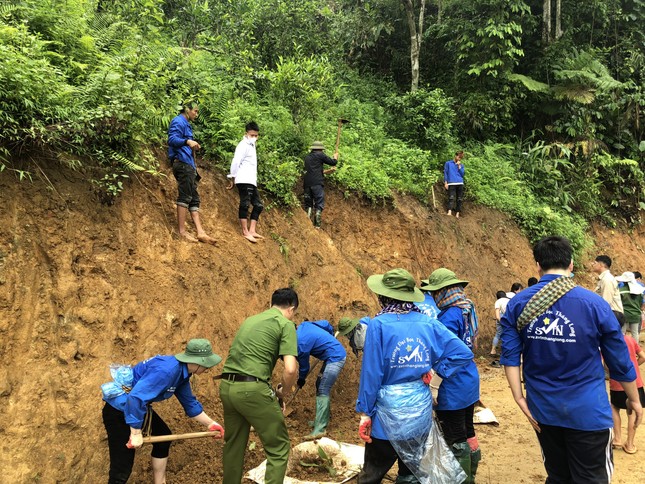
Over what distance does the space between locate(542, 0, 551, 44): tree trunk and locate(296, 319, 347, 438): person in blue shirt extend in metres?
15.3

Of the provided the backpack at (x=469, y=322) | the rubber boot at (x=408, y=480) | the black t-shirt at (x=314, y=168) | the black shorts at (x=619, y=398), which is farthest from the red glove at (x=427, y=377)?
the black t-shirt at (x=314, y=168)

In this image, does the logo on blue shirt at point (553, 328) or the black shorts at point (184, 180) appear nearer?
the logo on blue shirt at point (553, 328)

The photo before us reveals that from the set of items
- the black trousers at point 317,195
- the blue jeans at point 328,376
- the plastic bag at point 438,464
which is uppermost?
the black trousers at point 317,195

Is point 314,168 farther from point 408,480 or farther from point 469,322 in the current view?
point 408,480

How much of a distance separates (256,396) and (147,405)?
0.93 m

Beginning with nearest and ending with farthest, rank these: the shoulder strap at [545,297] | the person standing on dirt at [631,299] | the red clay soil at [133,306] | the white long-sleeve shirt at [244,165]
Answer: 1. the shoulder strap at [545,297]
2. the red clay soil at [133,306]
3. the white long-sleeve shirt at [244,165]
4. the person standing on dirt at [631,299]

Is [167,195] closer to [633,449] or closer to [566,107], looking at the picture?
[633,449]

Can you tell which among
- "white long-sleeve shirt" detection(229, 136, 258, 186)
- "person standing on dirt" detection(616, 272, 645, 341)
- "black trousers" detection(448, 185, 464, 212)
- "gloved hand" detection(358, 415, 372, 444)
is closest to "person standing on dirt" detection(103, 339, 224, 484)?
"gloved hand" detection(358, 415, 372, 444)

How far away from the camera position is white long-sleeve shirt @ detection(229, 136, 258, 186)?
7289mm

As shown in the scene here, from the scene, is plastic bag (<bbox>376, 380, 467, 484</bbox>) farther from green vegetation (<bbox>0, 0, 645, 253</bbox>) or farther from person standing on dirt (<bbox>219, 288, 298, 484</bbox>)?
green vegetation (<bbox>0, 0, 645, 253</bbox>)

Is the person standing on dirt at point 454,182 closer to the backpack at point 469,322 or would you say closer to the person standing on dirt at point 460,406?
the backpack at point 469,322

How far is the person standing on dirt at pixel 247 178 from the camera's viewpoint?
730 cm

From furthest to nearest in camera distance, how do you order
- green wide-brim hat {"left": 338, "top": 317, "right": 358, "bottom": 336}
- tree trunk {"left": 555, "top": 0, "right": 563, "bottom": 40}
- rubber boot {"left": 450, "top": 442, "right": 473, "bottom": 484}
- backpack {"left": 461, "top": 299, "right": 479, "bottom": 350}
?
tree trunk {"left": 555, "top": 0, "right": 563, "bottom": 40} → green wide-brim hat {"left": 338, "top": 317, "right": 358, "bottom": 336} → backpack {"left": 461, "top": 299, "right": 479, "bottom": 350} → rubber boot {"left": 450, "top": 442, "right": 473, "bottom": 484}

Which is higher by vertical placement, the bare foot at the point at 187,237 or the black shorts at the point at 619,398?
the bare foot at the point at 187,237
